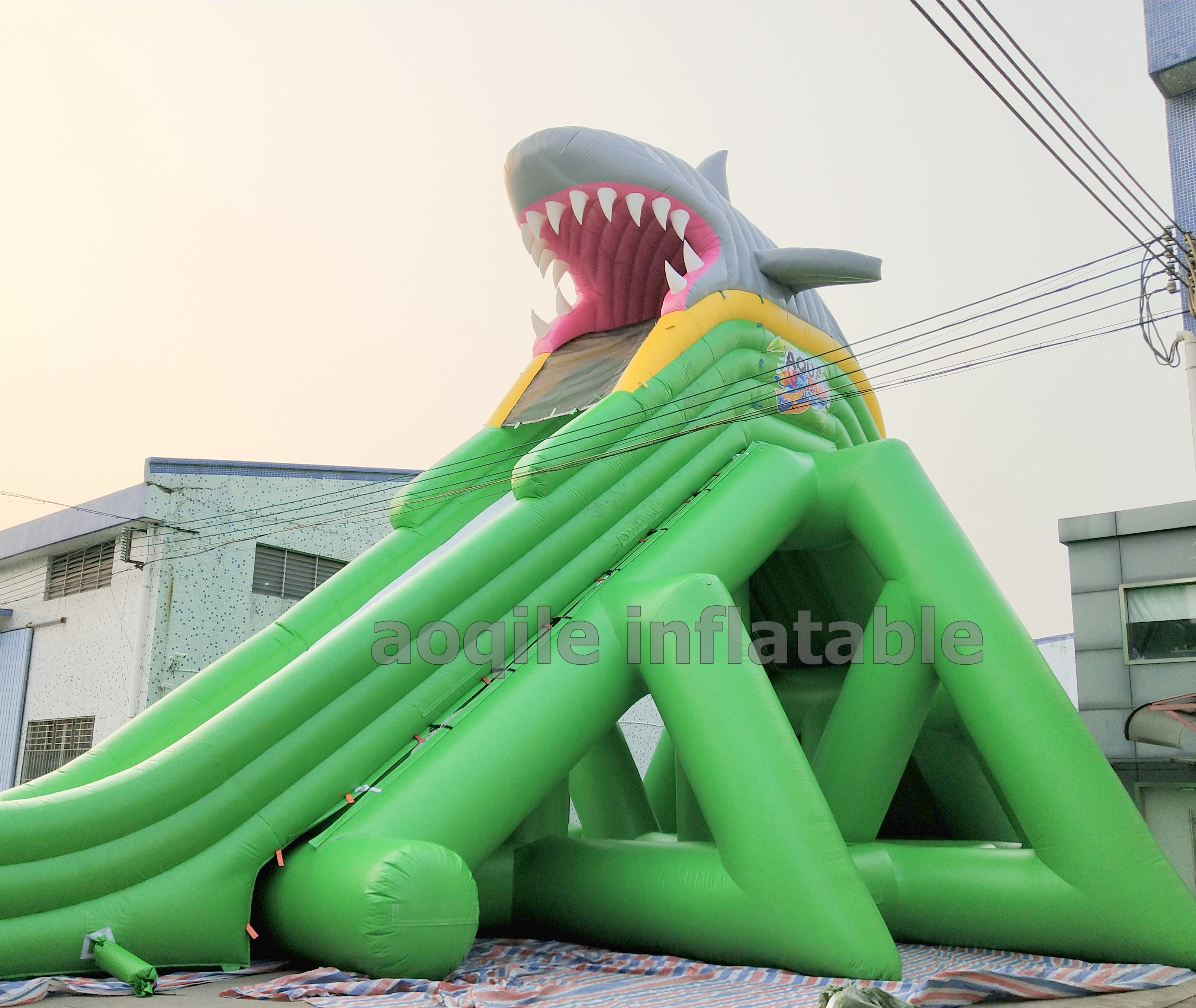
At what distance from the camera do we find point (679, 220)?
711 centimetres

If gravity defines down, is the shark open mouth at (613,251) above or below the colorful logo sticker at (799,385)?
above

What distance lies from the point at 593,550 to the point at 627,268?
246 centimetres

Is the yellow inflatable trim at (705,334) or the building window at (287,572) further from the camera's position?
the building window at (287,572)

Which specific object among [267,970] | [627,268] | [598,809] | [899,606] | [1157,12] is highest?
[1157,12]

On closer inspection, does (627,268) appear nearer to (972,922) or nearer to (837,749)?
(837,749)

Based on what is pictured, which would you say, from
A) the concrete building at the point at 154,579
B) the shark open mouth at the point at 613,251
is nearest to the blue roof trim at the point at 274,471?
the concrete building at the point at 154,579

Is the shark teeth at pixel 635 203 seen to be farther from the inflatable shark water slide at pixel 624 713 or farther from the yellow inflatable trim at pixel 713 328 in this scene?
the yellow inflatable trim at pixel 713 328

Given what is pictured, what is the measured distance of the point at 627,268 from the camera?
756cm

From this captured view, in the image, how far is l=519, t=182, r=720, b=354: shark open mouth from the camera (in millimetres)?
7008

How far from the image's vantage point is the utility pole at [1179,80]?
510 inches

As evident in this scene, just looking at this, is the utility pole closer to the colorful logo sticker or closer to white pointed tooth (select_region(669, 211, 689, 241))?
the colorful logo sticker

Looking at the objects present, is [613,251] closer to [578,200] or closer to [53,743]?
[578,200]

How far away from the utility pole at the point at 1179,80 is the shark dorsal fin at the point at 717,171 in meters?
7.53

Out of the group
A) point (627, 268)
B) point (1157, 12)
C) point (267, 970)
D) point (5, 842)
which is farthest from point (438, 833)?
point (1157, 12)
